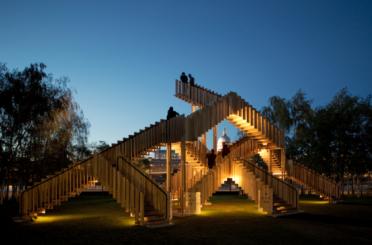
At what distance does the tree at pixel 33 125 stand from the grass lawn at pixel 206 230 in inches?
417

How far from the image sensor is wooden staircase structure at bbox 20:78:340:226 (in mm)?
17828

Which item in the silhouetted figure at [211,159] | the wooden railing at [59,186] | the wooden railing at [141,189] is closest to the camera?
the wooden railing at [141,189]

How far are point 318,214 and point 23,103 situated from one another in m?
20.1

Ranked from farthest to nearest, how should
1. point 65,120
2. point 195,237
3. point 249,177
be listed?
point 65,120 < point 249,177 < point 195,237

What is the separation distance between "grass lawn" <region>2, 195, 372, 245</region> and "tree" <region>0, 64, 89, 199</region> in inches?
417

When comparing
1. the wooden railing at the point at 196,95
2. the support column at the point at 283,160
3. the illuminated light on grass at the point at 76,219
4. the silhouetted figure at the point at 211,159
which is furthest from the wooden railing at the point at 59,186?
the support column at the point at 283,160

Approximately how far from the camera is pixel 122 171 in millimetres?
18844

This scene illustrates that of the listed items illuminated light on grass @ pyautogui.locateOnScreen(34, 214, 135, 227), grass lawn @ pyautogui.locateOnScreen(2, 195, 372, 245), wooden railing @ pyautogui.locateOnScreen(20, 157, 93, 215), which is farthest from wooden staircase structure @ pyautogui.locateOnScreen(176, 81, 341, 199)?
illuminated light on grass @ pyautogui.locateOnScreen(34, 214, 135, 227)

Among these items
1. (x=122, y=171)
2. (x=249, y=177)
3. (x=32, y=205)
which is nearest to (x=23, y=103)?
(x=32, y=205)

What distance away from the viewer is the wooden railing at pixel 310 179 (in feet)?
95.2

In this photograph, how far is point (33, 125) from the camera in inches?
1187

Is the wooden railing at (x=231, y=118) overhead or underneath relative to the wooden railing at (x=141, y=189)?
overhead

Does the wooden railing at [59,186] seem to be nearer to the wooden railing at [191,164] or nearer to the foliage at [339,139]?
the wooden railing at [191,164]

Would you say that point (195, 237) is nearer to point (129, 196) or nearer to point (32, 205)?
point (129, 196)
